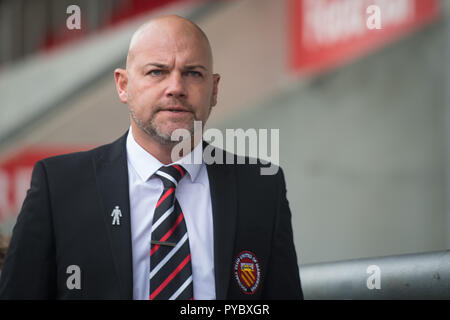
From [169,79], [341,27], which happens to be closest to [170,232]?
[169,79]

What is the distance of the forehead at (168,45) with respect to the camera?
104cm

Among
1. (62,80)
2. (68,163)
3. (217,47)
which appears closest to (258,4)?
(217,47)

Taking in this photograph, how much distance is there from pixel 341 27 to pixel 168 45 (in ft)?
14.4

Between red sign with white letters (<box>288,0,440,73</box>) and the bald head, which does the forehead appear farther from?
red sign with white letters (<box>288,0,440,73</box>)

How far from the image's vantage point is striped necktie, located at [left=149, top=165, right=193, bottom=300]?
3.29 ft

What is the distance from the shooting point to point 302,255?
5.80m

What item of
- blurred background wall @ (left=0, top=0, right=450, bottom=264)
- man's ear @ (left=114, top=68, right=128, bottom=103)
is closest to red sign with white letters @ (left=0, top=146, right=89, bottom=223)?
blurred background wall @ (left=0, top=0, right=450, bottom=264)

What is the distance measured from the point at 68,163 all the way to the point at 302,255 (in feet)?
16.0

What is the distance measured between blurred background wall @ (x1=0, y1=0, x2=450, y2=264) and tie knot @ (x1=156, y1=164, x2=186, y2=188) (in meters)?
4.15

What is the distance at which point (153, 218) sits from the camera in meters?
1.04

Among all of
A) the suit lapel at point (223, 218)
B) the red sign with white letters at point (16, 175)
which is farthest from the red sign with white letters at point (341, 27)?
the suit lapel at point (223, 218)

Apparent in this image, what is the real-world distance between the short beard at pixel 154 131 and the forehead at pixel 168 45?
10 cm

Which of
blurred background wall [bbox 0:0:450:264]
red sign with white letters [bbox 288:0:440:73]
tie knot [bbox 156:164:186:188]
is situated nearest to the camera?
tie knot [bbox 156:164:186:188]

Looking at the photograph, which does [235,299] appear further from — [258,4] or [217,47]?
[258,4]
